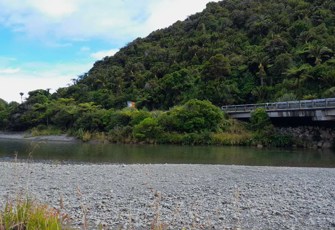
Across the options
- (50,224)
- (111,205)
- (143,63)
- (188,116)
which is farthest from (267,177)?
(143,63)

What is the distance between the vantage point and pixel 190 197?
34.2 feet

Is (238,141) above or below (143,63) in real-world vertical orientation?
below

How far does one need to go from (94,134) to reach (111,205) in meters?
44.5

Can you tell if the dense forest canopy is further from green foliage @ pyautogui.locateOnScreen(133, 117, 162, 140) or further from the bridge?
green foliage @ pyautogui.locateOnScreen(133, 117, 162, 140)

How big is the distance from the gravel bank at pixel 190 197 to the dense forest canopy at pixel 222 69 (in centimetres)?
3381

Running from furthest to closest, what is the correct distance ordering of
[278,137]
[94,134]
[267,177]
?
1. [94,134]
2. [278,137]
3. [267,177]

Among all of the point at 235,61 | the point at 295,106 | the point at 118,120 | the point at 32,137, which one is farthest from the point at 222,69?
the point at 32,137

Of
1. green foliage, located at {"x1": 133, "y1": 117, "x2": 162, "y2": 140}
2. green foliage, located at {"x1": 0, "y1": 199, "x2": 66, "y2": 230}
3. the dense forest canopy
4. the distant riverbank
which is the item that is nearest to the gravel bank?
green foliage, located at {"x1": 0, "y1": 199, "x2": 66, "y2": 230}

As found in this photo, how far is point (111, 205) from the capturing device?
9156 mm

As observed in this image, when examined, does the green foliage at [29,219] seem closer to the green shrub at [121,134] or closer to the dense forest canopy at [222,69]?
the green shrub at [121,134]

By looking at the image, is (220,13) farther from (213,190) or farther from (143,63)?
(213,190)

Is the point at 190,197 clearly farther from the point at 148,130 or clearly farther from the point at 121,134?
the point at 121,134

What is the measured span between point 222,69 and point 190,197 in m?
51.7

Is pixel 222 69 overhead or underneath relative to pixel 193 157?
overhead
